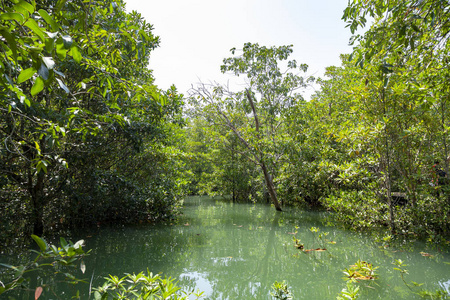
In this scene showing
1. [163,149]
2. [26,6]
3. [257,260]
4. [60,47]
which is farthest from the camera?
[163,149]

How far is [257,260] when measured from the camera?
419 cm

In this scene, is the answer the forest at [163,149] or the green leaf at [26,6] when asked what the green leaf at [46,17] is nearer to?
the green leaf at [26,6]

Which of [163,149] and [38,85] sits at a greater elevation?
[163,149]

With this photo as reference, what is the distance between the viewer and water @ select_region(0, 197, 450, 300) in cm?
309

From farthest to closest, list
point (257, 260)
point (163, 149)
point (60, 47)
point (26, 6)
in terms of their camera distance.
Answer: point (163, 149) < point (257, 260) < point (60, 47) < point (26, 6)

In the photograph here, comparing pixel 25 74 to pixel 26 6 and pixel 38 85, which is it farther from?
pixel 26 6

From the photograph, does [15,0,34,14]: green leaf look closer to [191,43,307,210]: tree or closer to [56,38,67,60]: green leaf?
[56,38,67,60]: green leaf

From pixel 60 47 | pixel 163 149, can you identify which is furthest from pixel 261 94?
pixel 60 47

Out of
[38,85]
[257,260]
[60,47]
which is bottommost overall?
[257,260]

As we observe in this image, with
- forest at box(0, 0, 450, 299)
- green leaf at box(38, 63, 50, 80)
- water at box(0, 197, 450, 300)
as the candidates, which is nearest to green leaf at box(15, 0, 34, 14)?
green leaf at box(38, 63, 50, 80)

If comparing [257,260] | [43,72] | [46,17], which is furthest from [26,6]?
[257,260]

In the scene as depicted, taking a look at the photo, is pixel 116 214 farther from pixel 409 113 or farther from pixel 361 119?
pixel 409 113

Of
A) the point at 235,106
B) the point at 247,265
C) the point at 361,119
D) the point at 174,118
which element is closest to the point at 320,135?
the point at 235,106

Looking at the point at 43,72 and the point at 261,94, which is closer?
the point at 43,72
